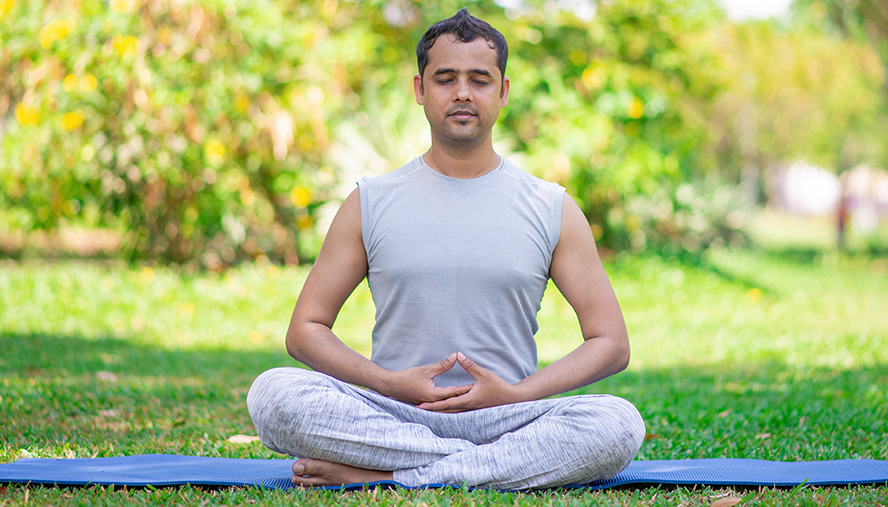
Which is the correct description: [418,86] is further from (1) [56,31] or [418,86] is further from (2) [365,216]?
(1) [56,31]

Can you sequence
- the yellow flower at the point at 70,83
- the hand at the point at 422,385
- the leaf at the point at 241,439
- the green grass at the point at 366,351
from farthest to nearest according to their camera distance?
the yellow flower at the point at 70,83 → the leaf at the point at 241,439 → the green grass at the point at 366,351 → the hand at the point at 422,385

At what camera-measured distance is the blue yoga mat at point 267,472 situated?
2670mm

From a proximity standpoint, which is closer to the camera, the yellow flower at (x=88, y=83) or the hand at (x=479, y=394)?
the hand at (x=479, y=394)

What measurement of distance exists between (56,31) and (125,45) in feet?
2.08

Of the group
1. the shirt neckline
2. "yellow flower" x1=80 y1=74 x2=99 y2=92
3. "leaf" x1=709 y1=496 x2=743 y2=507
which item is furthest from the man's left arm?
"yellow flower" x1=80 y1=74 x2=99 y2=92

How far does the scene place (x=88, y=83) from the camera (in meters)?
7.35

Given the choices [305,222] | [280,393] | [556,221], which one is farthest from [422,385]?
[305,222]

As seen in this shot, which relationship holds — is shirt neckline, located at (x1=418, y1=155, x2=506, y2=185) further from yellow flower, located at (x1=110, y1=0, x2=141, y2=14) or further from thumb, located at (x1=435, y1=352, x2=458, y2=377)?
yellow flower, located at (x1=110, y1=0, x2=141, y2=14)

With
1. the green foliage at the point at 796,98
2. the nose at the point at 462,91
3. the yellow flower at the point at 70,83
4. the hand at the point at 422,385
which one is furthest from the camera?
the green foliage at the point at 796,98

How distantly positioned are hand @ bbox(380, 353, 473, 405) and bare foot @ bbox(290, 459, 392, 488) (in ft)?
0.92

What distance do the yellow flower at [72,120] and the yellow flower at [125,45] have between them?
711mm

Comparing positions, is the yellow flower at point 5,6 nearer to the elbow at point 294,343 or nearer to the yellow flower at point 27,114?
the yellow flower at point 27,114

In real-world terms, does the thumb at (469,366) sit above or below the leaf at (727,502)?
above

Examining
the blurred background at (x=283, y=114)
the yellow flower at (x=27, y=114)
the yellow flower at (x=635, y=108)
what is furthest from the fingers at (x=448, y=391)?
the yellow flower at (x=27, y=114)
